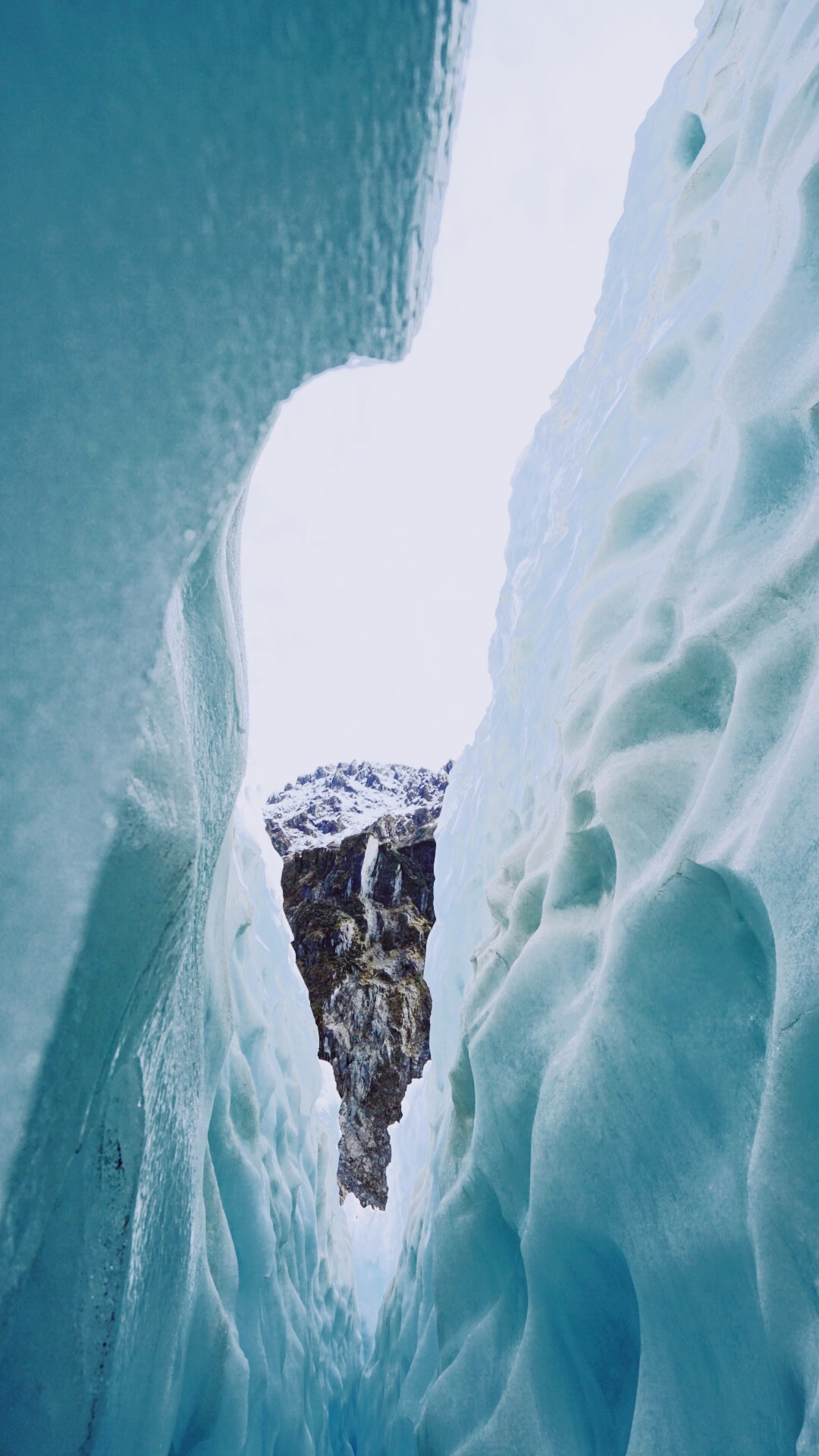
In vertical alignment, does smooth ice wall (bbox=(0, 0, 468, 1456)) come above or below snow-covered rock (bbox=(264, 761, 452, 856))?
below

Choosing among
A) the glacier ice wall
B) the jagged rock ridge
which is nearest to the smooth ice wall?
the glacier ice wall

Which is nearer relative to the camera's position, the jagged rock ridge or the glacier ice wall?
the glacier ice wall

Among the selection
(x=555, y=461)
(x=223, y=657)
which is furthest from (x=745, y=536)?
(x=555, y=461)

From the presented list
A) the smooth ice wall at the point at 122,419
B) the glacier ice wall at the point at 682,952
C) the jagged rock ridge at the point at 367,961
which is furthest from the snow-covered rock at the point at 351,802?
the smooth ice wall at the point at 122,419

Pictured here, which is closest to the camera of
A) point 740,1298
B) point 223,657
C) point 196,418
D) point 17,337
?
point 17,337

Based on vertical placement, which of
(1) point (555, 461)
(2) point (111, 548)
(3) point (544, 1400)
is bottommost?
(3) point (544, 1400)

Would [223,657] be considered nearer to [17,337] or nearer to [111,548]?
[111,548]

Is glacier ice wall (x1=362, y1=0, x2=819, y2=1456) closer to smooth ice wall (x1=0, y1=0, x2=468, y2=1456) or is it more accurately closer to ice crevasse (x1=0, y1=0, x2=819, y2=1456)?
ice crevasse (x1=0, y1=0, x2=819, y2=1456)

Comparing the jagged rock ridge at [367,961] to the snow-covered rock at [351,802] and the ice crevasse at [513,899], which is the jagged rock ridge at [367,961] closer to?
the snow-covered rock at [351,802]
